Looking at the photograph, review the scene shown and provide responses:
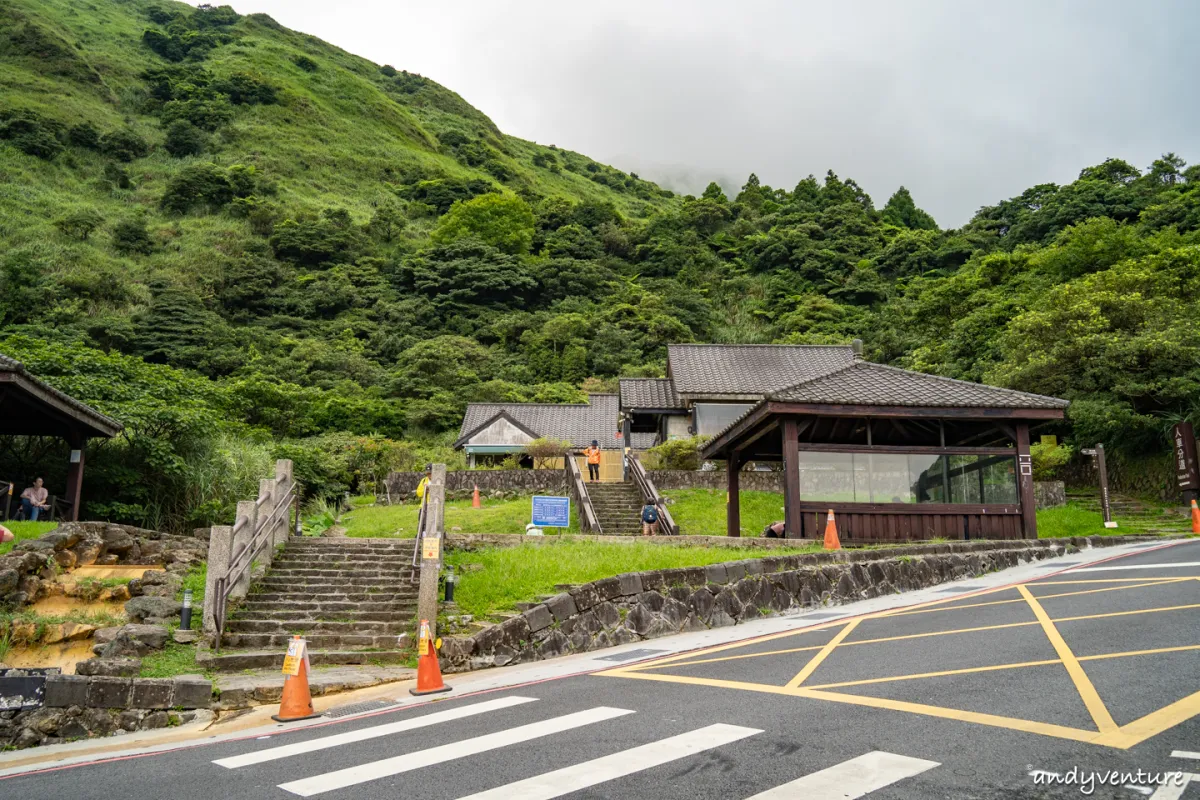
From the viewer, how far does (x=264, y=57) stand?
147750mm

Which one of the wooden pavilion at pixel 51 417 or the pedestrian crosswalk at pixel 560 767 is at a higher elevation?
the wooden pavilion at pixel 51 417

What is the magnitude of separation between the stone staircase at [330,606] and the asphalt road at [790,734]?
3.47m

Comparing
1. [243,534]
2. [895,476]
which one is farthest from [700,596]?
[243,534]

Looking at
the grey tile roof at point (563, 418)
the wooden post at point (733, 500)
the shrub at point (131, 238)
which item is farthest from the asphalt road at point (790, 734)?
the shrub at point (131, 238)

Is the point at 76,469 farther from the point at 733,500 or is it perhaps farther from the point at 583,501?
the point at 733,500

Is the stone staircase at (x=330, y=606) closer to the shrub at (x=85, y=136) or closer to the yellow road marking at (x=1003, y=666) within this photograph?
the yellow road marking at (x=1003, y=666)

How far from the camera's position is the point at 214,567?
11.5 metres

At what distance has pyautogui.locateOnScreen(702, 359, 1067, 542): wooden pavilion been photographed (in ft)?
54.0

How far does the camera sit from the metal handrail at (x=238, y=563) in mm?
11281

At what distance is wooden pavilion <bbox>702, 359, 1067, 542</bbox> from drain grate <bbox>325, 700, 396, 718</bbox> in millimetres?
10236

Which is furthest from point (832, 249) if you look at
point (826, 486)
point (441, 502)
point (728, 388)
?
point (441, 502)

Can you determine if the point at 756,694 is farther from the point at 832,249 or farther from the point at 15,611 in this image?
the point at 832,249

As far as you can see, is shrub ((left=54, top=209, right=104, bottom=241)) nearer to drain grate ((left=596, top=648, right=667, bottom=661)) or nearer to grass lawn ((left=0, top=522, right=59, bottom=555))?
grass lawn ((left=0, top=522, right=59, bottom=555))

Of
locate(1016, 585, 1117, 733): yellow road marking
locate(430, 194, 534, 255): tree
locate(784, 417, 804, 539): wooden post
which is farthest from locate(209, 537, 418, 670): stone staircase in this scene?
locate(430, 194, 534, 255): tree
